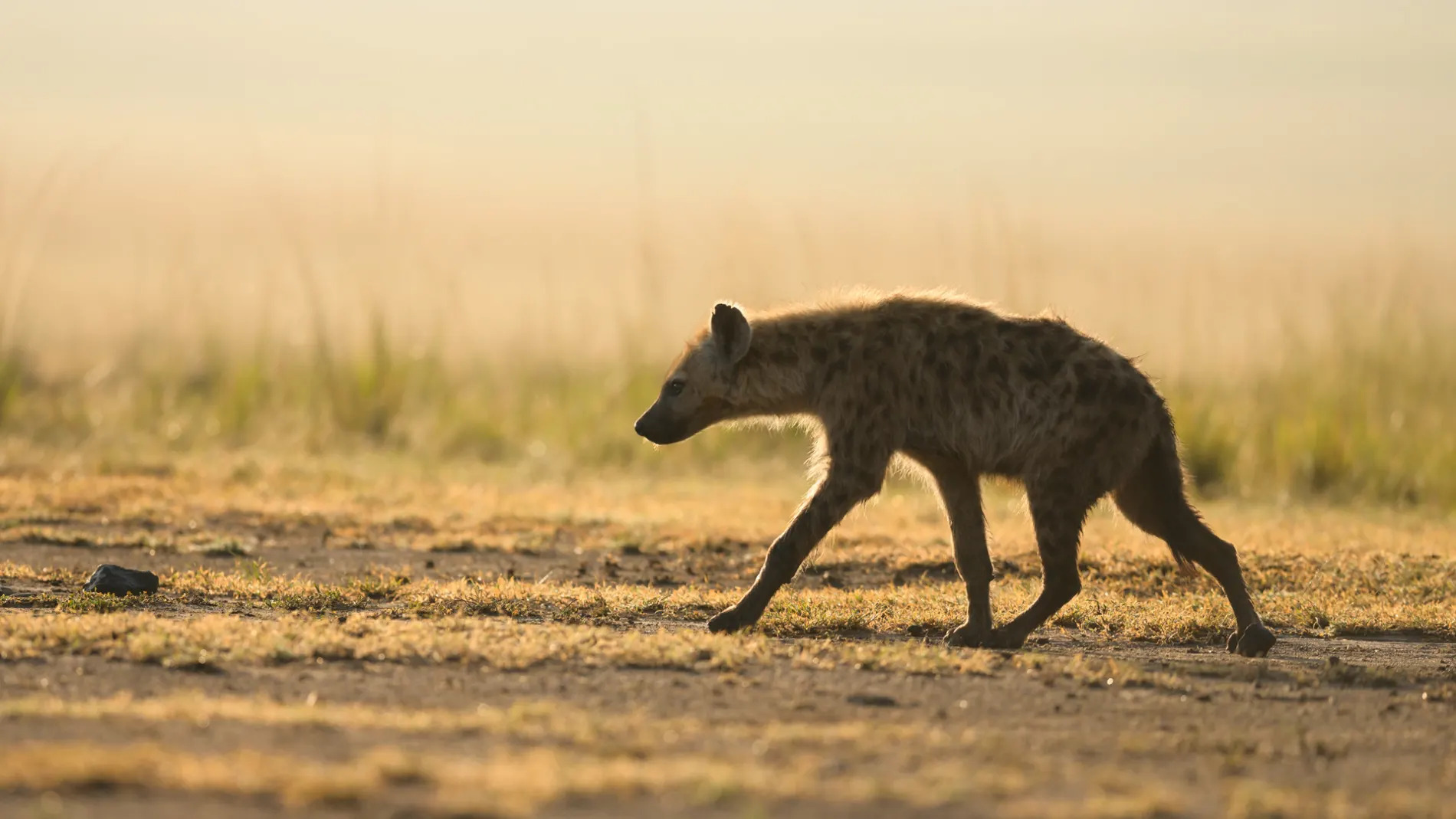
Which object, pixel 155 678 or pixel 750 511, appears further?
pixel 750 511

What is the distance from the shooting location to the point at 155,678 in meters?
5.89

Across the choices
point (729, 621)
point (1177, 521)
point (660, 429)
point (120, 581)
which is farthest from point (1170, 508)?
point (120, 581)

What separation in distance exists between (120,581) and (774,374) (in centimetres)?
317

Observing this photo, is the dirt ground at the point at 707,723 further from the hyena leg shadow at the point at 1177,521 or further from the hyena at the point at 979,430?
the hyena at the point at 979,430

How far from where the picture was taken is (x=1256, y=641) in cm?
711

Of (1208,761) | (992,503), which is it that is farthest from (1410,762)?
(992,503)

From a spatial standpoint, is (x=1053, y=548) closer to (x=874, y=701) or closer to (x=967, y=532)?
(x=967, y=532)

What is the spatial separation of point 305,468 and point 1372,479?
351 inches

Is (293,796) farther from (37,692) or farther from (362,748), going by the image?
(37,692)

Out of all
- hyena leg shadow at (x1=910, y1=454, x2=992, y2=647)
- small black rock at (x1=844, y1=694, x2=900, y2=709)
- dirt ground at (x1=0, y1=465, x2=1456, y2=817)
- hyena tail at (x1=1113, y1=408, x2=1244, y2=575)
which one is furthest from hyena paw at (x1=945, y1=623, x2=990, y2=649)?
small black rock at (x1=844, y1=694, x2=900, y2=709)

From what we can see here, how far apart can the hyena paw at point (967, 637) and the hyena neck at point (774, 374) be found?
1.19 metres

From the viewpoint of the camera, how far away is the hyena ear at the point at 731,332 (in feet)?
25.1

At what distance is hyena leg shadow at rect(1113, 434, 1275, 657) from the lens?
7.20m

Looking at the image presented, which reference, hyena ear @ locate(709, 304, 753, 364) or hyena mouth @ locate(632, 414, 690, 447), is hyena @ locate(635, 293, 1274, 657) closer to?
hyena ear @ locate(709, 304, 753, 364)
